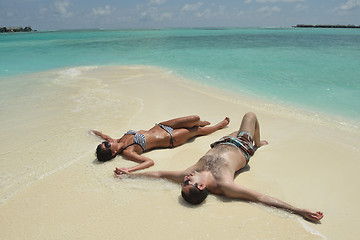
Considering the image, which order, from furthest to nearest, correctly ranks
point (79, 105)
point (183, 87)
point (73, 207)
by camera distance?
point (183, 87) < point (79, 105) < point (73, 207)

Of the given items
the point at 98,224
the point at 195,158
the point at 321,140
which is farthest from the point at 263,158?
the point at 98,224

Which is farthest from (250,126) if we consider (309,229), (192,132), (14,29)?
(14,29)

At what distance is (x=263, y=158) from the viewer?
4086mm

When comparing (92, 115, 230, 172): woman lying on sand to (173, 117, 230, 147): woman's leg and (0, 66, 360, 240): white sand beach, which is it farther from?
(0, 66, 360, 240): white sand beach

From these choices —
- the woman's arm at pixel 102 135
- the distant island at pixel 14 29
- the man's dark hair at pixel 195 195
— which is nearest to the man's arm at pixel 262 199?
the man's dark hair at pixel 195 195

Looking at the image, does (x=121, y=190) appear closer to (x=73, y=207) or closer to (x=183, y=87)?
(x=73, y=207)

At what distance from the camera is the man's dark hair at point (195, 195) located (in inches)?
115

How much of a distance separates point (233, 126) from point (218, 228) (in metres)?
3.06

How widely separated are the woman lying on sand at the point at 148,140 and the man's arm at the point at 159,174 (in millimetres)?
131

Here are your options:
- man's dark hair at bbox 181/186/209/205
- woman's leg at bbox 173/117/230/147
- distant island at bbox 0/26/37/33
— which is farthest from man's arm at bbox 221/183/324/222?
distant island at bbox 0/26/37/33

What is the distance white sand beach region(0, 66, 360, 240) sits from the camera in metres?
2.64

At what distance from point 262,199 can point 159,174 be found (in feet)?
4.60

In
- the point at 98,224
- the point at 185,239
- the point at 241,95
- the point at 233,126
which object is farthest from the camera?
the point at 241,95

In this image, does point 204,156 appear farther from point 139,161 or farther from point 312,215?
point 312,215
